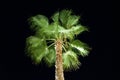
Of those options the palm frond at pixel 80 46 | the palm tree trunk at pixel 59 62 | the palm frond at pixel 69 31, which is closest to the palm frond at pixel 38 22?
the palm frond at pixel 69 31

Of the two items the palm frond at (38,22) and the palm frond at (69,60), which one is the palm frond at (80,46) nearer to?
the palm frond at (69,60)

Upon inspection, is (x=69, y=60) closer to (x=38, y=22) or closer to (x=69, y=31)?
(x=69, y=31)

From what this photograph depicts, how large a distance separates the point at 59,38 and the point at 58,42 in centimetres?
9

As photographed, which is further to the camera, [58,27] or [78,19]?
[78,19]

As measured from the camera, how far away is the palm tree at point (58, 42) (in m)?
8.34

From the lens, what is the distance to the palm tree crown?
8.45 metres

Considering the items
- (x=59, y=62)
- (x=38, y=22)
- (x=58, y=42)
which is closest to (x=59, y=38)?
(x=58, y=42)

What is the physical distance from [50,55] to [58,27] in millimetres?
903

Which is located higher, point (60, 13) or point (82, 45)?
point (60, 13)

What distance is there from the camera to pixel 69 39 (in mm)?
8555

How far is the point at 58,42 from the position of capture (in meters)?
8.34

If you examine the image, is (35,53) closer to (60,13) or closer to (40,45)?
(40,45)

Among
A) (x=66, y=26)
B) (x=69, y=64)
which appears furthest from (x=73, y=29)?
(x=69, y=64)

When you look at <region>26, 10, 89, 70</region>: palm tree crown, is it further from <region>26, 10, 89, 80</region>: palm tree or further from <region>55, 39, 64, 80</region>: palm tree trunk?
<region>55, 39, 64, 80</region>: palm tree trunk
